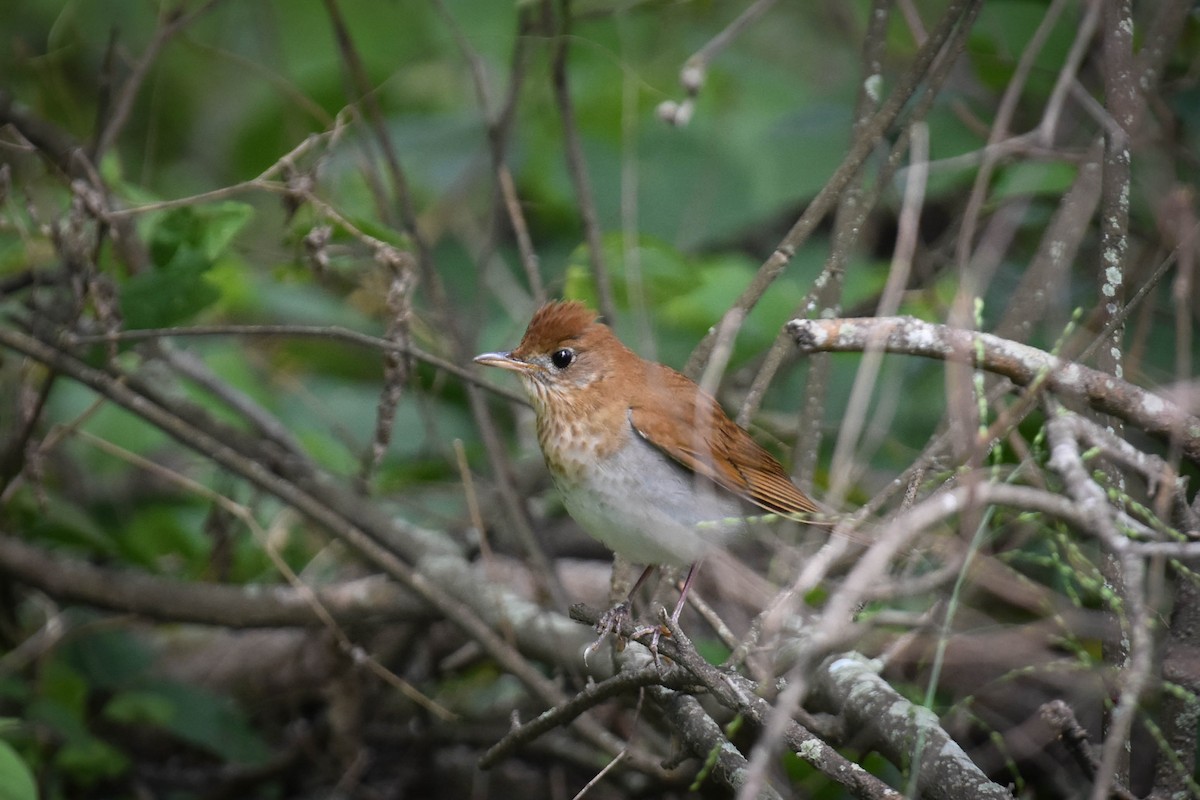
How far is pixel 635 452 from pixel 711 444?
0.66ft

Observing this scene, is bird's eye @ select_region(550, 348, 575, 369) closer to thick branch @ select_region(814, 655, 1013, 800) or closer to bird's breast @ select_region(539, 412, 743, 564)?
bird's breast @ select_region(539, 412, 743, 564)

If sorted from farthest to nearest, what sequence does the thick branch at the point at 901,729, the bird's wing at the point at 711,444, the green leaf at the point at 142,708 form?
1. the green leaf at the point at 142,708
2. the bird's wing at the point at 711,444
3. the thick branch at the point at 901,729

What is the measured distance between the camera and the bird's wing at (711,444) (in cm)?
315

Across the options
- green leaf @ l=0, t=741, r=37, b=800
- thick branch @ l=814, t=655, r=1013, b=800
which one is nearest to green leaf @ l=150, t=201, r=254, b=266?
green leaf @ l=0, t=741, r=37, b=800

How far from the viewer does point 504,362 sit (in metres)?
3.44

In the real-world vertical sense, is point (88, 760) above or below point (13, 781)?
below

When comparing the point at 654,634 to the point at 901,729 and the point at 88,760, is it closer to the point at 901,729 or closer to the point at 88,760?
the point at 901,729

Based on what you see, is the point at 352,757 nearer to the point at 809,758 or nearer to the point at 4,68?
the point at 809,758

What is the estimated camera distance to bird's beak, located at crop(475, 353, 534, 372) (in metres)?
3.41

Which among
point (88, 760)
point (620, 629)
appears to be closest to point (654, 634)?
point (620, 629)

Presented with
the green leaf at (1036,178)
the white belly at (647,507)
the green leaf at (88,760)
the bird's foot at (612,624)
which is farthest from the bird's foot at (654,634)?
the green leaf at (88,760)

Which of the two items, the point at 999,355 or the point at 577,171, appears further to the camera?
the point at 577,171

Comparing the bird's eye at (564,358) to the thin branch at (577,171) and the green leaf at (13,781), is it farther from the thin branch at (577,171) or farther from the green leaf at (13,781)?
the green leaf at (13,781)

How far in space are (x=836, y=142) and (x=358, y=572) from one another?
254 cm
